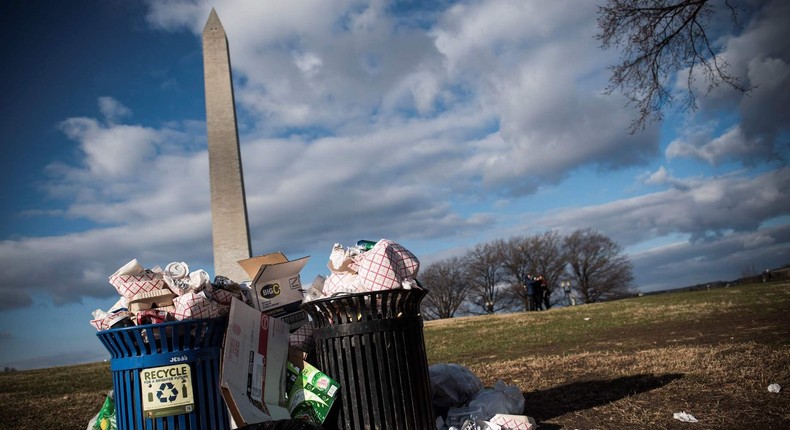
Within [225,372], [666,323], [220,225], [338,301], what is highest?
[220,225]

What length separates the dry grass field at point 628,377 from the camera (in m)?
3.85

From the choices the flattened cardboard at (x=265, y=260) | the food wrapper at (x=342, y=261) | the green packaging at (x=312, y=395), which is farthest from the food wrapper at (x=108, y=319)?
the food wrapper at (x=342, y=261)

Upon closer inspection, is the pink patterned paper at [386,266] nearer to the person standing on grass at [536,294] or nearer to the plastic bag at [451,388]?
the plastic bag at [451,388]

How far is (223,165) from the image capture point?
16.9 meters

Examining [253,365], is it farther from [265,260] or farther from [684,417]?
[684,417]

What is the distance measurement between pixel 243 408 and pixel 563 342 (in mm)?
7224

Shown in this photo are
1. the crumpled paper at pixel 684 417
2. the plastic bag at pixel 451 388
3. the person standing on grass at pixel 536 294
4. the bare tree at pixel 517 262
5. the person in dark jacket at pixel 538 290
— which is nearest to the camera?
the crumpled paper at pixel 684 417

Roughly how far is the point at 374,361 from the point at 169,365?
1076 millimetres

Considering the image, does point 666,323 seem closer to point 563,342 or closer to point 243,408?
point 563,342

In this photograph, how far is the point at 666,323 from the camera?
34.3ft

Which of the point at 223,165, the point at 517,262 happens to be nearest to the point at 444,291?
the point at 517,262

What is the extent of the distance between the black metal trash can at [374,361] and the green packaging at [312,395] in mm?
52

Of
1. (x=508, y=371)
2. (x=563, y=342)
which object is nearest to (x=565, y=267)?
(x=563, y=342)

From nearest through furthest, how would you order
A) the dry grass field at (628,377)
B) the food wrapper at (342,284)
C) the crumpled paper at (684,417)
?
the food wrapper at (342,284), the crumpled paper at (684,417), the dry grass field at (628,377)
